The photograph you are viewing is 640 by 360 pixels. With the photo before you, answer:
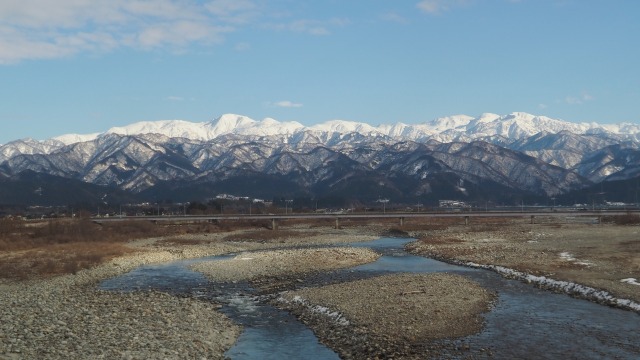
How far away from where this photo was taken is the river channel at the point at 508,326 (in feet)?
74.6

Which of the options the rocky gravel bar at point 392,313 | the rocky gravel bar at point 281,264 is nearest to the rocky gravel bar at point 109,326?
the rocky gravel bar at point 392,313

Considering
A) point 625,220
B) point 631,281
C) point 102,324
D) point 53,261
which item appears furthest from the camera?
point 625,220

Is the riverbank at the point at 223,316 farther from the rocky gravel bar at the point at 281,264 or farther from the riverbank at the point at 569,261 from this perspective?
the rocky gravel bar at the point at 281,264

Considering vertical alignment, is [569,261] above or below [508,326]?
above

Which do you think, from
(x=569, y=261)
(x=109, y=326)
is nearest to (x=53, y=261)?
(x=109, y=326)

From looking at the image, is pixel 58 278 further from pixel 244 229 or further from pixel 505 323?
pixel 244 229

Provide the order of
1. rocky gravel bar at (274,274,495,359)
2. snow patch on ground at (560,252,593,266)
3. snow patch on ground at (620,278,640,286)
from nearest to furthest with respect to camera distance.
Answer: rocky gravel bar at (274,274,495,359), snow patch on ground at (620,278,640,286), snow patch on ground at (560,252,593,266)

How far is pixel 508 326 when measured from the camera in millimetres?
26656

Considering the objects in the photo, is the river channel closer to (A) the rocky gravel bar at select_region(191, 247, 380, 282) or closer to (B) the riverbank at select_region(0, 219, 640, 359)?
(B) the riverbank at select_region(0, 219, 640, 359)

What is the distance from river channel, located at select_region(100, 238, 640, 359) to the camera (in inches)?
895

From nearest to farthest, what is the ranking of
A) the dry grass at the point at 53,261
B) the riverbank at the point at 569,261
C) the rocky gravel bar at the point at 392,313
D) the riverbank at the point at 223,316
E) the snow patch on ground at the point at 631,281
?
the riverbank at the point at 223,316
the rocky gravel bar at the point at 392,313
the snow patch on ground at the point at 631,281
the riverbank at the point at 569,261
the dry grass at the point at 53,261

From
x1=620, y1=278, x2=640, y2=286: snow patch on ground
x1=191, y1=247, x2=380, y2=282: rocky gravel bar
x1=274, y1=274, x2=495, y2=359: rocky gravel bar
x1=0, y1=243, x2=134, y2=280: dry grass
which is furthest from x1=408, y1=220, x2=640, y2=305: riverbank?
x1=0, y1=243, x2=134, y2=280: dry grass

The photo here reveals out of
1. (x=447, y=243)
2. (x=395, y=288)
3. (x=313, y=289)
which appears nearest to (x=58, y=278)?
(x=313, y=289)

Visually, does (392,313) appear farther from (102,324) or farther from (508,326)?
(102,324)
